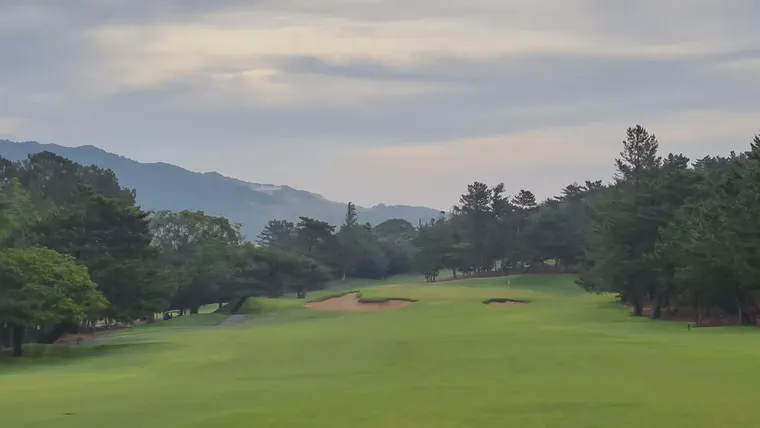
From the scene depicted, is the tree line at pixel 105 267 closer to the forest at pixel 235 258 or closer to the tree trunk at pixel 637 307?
the forest at pixel 235 258

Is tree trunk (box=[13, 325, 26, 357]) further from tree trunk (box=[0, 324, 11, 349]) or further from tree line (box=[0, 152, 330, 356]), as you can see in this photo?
tree trunk (box=[0, 324, 11, 349])

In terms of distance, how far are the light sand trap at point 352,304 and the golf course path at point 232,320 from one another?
24.1 feet

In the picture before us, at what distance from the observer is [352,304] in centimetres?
7519

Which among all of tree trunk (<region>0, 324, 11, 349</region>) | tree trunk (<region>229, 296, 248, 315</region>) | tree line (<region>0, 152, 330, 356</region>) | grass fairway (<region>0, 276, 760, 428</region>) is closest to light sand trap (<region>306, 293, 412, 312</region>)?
tree trunk (<region>229, 296, 248, 315</region>)

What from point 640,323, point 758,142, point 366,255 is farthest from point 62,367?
point 366,255

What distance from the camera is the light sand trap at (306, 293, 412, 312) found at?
70.6 meters

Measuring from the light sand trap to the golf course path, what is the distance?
7347 millimetres

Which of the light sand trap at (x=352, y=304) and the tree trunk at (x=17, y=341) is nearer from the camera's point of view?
the tree trunk at (x=17, y=341)

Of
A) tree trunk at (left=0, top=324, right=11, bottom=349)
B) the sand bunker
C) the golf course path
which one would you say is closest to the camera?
tree trunk at (left=0, top=324, right=11, bottom=349)

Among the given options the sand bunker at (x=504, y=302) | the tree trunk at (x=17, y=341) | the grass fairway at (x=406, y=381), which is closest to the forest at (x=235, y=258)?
the tree trunk at (x=17, y=341)

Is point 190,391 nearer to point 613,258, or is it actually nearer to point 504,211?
point 613,258

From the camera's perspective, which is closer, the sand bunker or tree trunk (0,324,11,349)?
tree trunk (0,324,11,349)

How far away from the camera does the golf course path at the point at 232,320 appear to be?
6396cm

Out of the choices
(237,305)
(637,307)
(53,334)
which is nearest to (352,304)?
(237,305)
